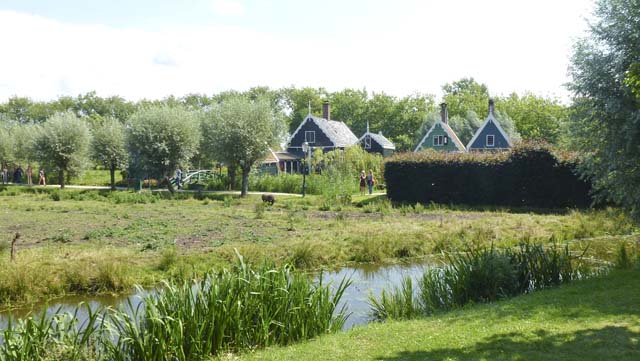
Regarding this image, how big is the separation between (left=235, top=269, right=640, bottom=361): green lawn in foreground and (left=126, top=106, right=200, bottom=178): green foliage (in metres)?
33.0

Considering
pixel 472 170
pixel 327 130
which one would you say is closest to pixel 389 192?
pixel 472 170

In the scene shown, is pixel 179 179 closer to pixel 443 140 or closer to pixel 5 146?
pixel 5 146

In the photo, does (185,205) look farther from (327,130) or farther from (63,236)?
(327,130)

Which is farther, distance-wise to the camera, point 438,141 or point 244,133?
point 438,141

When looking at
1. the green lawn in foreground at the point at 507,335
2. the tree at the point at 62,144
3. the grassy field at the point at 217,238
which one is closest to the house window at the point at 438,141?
the grassy field at the point at 217,238

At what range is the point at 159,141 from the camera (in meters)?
39.6

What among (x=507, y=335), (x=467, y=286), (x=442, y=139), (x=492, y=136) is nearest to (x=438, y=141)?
(x=442, y=139)

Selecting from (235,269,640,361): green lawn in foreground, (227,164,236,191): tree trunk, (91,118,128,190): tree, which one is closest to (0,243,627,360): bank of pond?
(235,269,640,361): green lawn in foreground

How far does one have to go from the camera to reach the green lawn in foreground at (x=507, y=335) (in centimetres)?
695

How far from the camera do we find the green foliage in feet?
129

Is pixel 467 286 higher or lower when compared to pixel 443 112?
lower

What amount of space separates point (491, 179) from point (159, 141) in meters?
22.5

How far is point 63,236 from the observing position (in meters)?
17.3

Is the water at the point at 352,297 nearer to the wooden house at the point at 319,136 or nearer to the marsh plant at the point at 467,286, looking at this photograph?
the marsh plant at the point at 467,286
